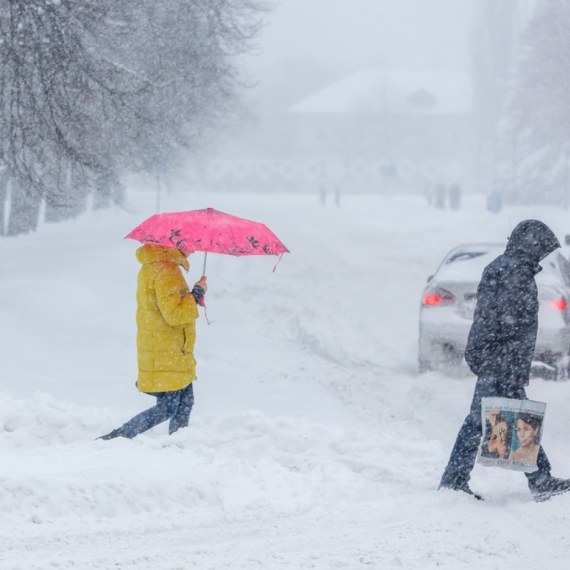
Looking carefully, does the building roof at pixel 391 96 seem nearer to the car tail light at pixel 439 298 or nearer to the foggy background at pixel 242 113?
the foggy background at pixel 242 113

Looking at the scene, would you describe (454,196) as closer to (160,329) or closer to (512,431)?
(160,329)

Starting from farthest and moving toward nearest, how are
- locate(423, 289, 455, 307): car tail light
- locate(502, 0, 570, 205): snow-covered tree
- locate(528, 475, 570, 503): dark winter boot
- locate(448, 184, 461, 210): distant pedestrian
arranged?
1. locate(448, 184, 461, 210): distant pedestrian
2. locate(502, 0, 570, 205): snow-covered tree
3. locate(423, 289, 455, 307): car tail light
4. locate(528, 475, 570, 503): dark winter boot

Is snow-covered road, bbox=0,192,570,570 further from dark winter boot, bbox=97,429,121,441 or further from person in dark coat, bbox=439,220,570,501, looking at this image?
person in dark coat, bbox=439,220,570,501

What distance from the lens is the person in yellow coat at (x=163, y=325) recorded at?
5230 millimetres

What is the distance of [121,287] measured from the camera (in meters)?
12.9

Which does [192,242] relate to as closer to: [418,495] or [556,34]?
[418,495]

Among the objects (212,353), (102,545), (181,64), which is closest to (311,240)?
(181,64)

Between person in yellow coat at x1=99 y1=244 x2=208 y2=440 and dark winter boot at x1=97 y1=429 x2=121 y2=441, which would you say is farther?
dark winter boot at x1=97 y1=429 x2=121 y2=441

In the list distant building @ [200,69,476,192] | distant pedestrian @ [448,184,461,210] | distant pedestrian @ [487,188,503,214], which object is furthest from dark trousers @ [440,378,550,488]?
distant building @ [200,69,476,192]

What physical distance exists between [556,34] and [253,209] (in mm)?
17896

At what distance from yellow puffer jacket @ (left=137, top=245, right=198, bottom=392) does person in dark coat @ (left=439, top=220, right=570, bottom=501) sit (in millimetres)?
1894

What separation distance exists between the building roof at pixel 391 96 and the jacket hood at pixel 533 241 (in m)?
69.3

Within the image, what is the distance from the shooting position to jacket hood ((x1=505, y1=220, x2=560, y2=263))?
4.70m

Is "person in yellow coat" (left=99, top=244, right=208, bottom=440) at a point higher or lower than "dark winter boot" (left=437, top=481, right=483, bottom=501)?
higher
